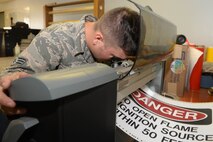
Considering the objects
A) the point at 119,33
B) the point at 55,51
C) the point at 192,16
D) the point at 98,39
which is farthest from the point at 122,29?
the point at 192,16

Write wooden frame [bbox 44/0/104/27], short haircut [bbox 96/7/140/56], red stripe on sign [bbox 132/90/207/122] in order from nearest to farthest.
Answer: short haircut [bbox 96/7/140/56] → red stripe on sign [bbox 132/90/207/122] → wooden frame [bbox 44/0/104/27]

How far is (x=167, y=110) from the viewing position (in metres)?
0.73

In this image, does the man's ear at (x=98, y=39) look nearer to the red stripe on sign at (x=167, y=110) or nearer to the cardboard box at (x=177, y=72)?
the red stripe on sign at (x=167, y=110)

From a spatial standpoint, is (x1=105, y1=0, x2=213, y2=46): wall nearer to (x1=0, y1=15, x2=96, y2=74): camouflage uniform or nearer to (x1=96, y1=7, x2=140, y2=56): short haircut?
(x1=0, y1=15, x2=96, y2=74): camouflage uniform

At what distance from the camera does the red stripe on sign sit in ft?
2.27

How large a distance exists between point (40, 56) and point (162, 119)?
469mm

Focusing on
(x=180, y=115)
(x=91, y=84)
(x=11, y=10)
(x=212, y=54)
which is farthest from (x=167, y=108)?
(x=11, y=10)

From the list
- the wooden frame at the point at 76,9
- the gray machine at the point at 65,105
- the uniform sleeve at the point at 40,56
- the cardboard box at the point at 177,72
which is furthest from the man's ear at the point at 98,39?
the wooden frame at the point at 76,9

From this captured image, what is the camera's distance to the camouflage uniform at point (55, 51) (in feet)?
2.39

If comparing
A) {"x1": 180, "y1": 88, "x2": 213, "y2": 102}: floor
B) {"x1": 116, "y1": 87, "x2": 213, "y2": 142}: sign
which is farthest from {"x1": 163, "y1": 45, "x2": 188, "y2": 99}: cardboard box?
{"x1": 116, "y1": 87, "x2": 213, "y2": 142}: sign

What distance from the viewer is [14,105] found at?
1.05 ft

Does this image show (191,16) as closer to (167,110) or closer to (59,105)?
(167,110)

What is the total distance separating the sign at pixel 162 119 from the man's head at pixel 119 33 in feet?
0.55

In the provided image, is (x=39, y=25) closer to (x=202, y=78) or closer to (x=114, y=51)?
(x=202, y=78)
